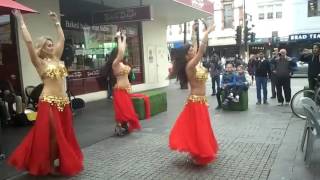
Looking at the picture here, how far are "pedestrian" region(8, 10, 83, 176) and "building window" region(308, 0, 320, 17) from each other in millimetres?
35898

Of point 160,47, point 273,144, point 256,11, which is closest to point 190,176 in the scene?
point 273,144

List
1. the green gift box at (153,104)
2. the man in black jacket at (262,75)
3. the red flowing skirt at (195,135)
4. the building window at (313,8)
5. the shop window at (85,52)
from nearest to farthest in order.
Result: 1. the red flowing skirt at (195,135)
2. the green gift box at (153,104)
3. the man in black jacket at (262,75)
4. the shop window at (85,52)
5. the building window at (313,8)

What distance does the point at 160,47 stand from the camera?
22156 mm

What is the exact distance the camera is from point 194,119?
20.0ft

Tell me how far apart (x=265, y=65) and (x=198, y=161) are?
25.4ft

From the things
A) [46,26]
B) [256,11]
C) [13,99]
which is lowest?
[13,99]

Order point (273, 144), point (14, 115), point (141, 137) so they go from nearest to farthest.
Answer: point (273, 144) < point (141, 137) < point (14, 115)

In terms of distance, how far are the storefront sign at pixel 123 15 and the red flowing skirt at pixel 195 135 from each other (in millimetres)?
7514

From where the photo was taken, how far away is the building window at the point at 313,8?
3760cm

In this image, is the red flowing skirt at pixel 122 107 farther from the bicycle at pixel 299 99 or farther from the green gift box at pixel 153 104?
the bicycle at pixel 299 99

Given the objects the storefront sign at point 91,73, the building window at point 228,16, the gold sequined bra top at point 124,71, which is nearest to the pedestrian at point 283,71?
the gold sequined bra top at point 124,71

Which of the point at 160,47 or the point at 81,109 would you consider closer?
the point at 81,109

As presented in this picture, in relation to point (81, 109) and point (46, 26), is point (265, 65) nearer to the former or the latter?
point (81, 109)

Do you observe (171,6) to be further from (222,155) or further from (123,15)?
(222,155)
